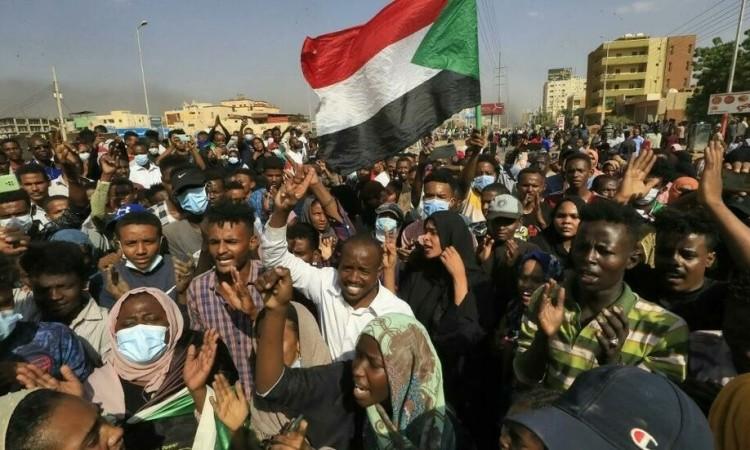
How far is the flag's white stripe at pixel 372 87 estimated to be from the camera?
144 inches

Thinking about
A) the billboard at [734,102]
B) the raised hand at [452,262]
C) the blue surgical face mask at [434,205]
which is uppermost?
the billboard at [734,102]

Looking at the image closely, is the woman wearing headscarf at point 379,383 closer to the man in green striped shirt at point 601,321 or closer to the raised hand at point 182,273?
the man in green striped shirt at point 601,321

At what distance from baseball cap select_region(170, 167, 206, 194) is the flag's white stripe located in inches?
44.2

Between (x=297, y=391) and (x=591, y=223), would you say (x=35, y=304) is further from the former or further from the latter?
(x=591, y=223)

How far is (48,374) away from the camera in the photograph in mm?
1840

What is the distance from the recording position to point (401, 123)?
11.8 feet

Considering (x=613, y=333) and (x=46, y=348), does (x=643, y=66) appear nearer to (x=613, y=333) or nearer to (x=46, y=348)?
(x=613, y=333)

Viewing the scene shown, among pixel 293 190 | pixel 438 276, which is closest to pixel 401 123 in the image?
pixel 293 190

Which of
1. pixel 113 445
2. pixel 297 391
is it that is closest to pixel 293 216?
pixel 297 391

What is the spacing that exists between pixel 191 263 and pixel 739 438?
3171 millimetres

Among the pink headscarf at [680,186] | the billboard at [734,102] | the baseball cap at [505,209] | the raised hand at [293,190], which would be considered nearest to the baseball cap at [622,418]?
the raised hand at [293,190]

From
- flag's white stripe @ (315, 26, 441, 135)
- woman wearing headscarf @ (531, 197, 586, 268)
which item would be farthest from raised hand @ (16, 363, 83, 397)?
woman wearing headscarf @ (531, 197, 586, 268)

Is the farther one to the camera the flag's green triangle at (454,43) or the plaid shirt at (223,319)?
the flag's green triangle at (454,43)

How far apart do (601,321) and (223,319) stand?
1.84 meters
